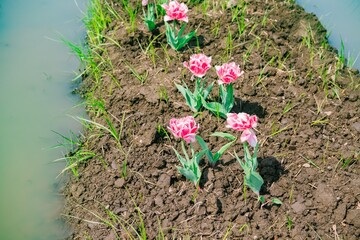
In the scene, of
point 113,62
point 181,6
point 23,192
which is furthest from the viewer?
point 113,62

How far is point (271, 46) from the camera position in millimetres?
3744

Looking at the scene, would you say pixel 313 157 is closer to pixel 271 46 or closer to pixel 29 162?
pixel 271 46

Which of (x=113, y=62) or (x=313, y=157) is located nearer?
(x=313, y=157)

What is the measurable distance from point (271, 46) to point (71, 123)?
1799 millimetres

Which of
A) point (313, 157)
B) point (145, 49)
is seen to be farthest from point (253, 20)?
point (313, 157)

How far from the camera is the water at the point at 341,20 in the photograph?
3.96m

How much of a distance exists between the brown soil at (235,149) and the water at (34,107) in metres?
0.20

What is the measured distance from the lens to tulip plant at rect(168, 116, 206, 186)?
2.37 metres

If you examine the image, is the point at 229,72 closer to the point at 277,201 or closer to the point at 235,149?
the point at 235,149

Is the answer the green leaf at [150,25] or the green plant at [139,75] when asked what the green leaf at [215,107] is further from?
the green leaf at [150,25]

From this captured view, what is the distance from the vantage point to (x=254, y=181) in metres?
2.59

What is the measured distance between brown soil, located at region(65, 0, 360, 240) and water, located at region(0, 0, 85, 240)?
0.65 feet

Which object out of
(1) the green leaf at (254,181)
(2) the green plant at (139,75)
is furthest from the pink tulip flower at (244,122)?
(2) the green plant at (139,75)

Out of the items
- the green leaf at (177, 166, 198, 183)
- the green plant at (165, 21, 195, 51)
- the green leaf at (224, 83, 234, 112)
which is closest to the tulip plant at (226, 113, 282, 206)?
the green leaf at (177, 166, 198, 183)
